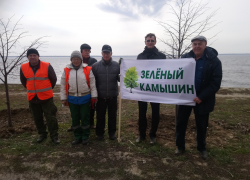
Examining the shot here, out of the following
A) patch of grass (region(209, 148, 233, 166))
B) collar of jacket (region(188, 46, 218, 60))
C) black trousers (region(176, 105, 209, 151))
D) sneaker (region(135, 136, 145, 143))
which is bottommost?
patch of grass (region(209, 148, 233, 166))

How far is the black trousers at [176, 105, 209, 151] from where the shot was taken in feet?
12.2

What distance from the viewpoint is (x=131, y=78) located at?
4465 mm

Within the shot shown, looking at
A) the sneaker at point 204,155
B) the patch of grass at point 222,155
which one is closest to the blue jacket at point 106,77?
the sneaker at point 204,155

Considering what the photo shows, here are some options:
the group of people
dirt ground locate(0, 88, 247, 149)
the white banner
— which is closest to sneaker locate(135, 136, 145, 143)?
the group of people

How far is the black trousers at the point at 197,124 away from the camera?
3.72 metres

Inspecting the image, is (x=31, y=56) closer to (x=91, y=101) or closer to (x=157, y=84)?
(x=91, y=101)

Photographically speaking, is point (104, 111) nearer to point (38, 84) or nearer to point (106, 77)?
point (106, 77)

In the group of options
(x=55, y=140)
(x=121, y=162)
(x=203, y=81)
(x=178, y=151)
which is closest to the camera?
(x=203, y=81)

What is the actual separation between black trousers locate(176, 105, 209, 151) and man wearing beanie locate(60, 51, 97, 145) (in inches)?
87.6

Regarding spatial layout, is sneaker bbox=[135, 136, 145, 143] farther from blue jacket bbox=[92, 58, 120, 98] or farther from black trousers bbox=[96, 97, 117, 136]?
blue jacket bbox=[92, 58, 120, 98]

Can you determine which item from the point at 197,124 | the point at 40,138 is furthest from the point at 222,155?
the point at 40,138

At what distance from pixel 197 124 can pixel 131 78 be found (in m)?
1.99

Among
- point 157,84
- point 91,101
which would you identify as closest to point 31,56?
point 91,101

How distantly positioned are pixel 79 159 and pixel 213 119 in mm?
5347
